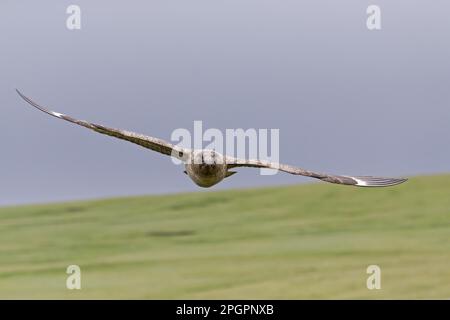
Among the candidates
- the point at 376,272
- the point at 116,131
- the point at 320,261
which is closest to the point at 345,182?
the point at 116,131

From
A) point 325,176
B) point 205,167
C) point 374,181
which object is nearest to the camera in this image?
point 205,167

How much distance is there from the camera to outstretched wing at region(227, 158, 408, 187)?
1395cm

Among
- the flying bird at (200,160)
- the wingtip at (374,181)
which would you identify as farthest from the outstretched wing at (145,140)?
the wingtip at (374,181)

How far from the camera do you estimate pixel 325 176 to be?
48.4 feet

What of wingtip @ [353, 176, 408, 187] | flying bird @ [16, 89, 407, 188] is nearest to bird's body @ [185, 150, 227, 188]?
flying bird @ [16, 89, 407, 188]

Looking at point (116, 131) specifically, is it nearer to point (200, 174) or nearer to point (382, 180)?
point (200, 174)

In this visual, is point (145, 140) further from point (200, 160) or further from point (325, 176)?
point (325, 176)

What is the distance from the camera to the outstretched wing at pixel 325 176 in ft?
45.8

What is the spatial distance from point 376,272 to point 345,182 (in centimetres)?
682

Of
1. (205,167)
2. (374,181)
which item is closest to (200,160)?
(205,167)

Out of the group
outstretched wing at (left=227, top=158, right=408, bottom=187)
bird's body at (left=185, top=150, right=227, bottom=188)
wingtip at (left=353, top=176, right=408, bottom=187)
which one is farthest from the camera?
wingtip at (left=353, top=176, right=408, bottom=187)

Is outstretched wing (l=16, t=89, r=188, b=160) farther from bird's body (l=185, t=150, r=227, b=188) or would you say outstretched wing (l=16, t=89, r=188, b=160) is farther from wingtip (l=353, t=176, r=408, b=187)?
wingtip (l=353, t=176, r=408, b=187)

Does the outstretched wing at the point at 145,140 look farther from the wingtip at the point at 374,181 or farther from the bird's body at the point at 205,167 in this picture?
the wingtip at the point at 374,181

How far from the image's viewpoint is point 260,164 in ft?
46.1
